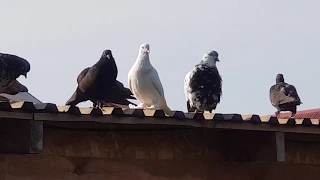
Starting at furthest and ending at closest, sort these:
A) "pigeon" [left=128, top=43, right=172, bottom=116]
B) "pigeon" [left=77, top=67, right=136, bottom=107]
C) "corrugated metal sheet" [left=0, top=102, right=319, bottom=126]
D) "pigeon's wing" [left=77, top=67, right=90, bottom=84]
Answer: "pigeon" [left=77, top=67, right=136, bottom=107] < "pigeon's wing" [left=77, top=67, right=90, bottom=84] < "pigeon" [left=128, top=43, right=172, bottom=116] < "corrugated metal sheet" [left=0, top=102, right=319, bottom=126]

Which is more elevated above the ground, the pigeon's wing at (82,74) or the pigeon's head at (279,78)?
the pigeon's head at (279,78)

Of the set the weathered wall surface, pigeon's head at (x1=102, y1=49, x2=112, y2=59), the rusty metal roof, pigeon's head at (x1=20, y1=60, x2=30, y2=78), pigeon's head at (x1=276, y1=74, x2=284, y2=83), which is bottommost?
the weathered wall surface

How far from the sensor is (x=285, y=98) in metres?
9.54

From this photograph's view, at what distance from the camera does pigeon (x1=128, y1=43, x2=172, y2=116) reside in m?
7.02

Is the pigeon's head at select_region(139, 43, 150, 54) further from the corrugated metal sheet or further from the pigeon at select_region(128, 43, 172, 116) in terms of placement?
the corrugated metal sheet

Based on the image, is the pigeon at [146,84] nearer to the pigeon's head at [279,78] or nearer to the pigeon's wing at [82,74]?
the pigeon's wing at [82,74]

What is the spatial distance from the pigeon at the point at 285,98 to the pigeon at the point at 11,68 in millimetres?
3581

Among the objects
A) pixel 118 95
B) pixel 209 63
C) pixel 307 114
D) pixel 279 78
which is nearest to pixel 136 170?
pixel 118 95

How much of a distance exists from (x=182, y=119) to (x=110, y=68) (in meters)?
2.30

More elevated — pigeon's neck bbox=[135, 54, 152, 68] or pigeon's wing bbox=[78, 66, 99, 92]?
pigeon's neck bbox=[135, 54, 152, 68]

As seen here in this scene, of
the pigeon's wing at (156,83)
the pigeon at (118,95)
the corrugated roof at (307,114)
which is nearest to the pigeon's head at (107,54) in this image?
the pigeon at (118,95)

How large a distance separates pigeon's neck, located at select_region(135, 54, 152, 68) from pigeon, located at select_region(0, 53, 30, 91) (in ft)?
3.98

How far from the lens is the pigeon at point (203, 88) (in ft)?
25.8

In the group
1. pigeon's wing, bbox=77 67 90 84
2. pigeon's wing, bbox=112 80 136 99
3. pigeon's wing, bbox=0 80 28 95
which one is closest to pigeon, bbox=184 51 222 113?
pigeon's wing, bbox=112 80 136 99
